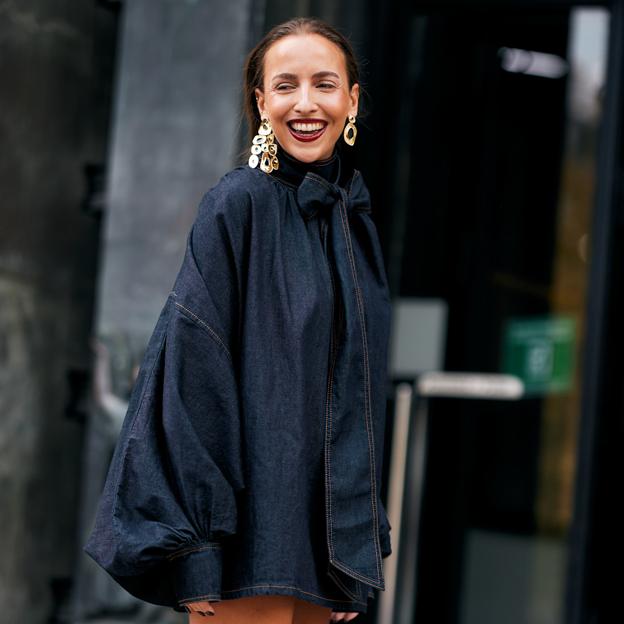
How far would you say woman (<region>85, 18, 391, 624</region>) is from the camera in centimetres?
209

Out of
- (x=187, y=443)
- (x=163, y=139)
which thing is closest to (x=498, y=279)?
(x=163, y=139)

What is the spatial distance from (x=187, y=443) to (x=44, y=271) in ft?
7.86

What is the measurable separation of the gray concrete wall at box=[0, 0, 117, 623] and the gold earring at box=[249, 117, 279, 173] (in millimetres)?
2082

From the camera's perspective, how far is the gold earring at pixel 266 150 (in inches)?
91.0

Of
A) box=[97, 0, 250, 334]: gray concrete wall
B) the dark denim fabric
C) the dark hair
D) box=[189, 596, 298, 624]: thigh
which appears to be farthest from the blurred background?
box=[189, 596, 298, 624]: thigh

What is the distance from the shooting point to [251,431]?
216 centimetres

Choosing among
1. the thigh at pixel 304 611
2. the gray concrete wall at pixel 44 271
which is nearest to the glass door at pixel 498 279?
the gray concrete wall at pixel 44 271

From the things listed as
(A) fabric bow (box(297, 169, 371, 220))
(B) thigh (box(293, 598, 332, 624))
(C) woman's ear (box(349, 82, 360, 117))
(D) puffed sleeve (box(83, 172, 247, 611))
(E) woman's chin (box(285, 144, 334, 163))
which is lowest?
(B) thigh (box(293, 598, 332, 624))

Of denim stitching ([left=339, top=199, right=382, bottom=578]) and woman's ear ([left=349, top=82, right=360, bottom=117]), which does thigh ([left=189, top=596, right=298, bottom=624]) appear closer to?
denim stitching ([left=339, top=199, right=382, bottom=578])

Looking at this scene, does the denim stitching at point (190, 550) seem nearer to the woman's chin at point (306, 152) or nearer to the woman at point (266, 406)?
the woman at point (266, 406)

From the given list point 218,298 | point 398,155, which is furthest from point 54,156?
point 218,298

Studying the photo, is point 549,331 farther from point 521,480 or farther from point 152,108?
point 152,108

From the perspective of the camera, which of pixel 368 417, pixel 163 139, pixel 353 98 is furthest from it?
pixel 163 139

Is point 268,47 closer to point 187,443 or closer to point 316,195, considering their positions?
point 316,195
